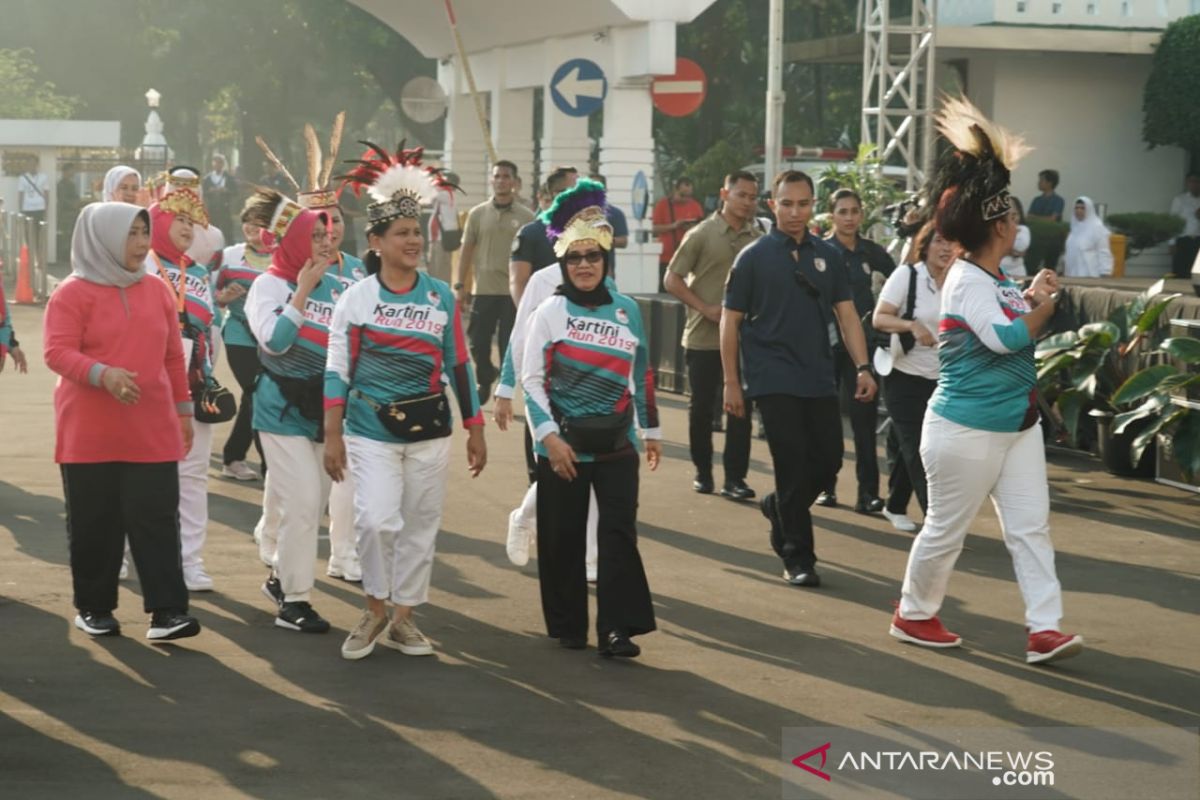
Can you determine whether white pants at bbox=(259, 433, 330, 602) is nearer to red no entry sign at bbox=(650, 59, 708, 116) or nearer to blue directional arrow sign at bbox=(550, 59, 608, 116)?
blue directional arrow sign at bbox=(550, 59, 608, 116)

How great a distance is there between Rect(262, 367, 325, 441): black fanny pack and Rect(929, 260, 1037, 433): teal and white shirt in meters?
2.62

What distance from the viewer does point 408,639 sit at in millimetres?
8195

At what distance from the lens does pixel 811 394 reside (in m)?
9.89

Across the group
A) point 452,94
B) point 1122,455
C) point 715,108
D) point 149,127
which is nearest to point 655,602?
point 1122,455

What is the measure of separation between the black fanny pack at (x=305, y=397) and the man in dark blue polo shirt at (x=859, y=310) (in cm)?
404

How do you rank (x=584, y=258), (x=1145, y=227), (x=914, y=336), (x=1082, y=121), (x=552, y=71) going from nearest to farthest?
(x=584, y=258) → (x=914, y=336) → (x=1145, y=227) → (x=1082, y=121) → (x=552, y=71)

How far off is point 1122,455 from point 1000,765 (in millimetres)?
7704

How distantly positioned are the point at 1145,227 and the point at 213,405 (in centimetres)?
1829

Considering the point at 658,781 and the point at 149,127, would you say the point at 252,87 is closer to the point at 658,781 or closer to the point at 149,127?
the point at 149,127

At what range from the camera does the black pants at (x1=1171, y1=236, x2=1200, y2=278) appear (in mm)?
25766

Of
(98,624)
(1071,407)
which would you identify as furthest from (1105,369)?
(98,624)

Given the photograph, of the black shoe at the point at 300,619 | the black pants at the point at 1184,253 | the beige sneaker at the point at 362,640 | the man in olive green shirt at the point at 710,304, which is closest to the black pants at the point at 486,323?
the man in olive green shirt at the point at 710,304

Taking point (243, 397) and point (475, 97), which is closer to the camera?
point (243, 397)

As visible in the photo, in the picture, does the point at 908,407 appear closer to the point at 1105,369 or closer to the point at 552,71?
the point at 1105,369
